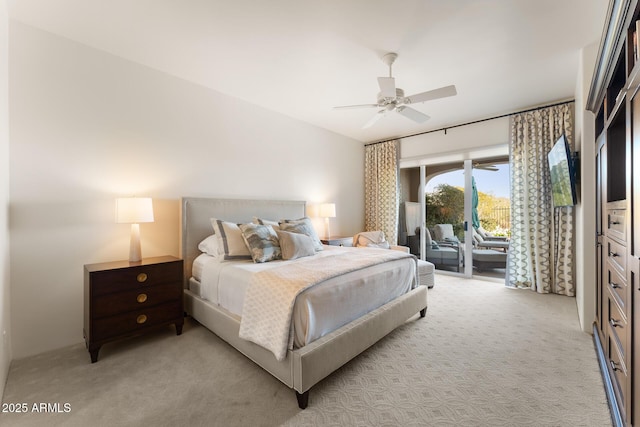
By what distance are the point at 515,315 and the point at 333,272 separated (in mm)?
2504

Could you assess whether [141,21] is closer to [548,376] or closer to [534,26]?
[534,26]

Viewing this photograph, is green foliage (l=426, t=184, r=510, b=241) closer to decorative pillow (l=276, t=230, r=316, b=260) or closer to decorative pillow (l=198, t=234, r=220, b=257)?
decorative pillow (l=276, t=230, r=316, b=260)

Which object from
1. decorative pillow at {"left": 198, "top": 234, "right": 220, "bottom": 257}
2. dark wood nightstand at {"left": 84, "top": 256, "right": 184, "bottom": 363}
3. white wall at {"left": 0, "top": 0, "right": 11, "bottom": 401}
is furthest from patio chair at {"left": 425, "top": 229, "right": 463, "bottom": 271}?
white wall at {"left": 0, "top": 0, "right": 11, "bottom": 401}

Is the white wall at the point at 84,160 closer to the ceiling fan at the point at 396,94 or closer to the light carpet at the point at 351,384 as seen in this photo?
the light carpet at the point at 351,384

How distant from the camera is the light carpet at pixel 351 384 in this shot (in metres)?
1.62

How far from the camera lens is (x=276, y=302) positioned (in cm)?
185

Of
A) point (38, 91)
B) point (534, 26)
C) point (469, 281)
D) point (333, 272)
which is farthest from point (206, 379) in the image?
point (469, 281)

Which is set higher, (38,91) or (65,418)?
(38,91)

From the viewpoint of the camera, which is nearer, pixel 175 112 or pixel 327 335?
pixel 327 335

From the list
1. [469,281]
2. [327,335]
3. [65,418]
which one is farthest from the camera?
[469,281]

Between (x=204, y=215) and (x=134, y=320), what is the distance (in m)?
1.28

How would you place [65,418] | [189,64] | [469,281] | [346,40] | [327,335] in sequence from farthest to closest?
[469,281] < [189,64] < [346,40] < [327,335] < [65,418]

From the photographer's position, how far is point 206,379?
199 cm

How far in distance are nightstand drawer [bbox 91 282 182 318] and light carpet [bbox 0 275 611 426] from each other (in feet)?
1.24
